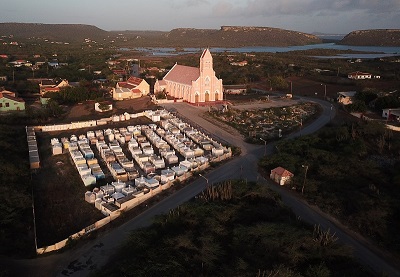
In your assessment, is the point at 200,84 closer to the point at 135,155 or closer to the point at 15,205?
the point at 135,155

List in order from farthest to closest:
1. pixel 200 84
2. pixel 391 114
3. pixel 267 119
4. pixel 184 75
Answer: pixel 184 75, pixel 200 84, pixel 267 119, pixel 391 114

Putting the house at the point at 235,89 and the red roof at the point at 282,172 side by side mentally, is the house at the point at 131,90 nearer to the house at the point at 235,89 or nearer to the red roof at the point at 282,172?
the house at the point at 235,89

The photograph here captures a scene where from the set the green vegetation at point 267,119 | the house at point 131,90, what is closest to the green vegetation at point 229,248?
the green vegetation at point 267,119

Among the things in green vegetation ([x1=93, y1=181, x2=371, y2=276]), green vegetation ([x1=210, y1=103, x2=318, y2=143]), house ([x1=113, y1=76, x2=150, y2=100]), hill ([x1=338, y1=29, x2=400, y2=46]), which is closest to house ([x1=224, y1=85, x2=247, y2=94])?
green vegetation ([x1=210, y1=103, x2=318, y2=143])

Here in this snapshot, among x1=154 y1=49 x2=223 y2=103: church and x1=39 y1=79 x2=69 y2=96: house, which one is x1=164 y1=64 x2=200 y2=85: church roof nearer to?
x1=154 y1=49 x2=223 y2=103: church

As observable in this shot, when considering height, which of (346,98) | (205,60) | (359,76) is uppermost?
(205,60)

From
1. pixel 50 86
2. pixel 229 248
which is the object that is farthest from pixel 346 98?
pixel 50 86

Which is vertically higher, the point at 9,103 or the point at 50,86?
the point at 50,86
